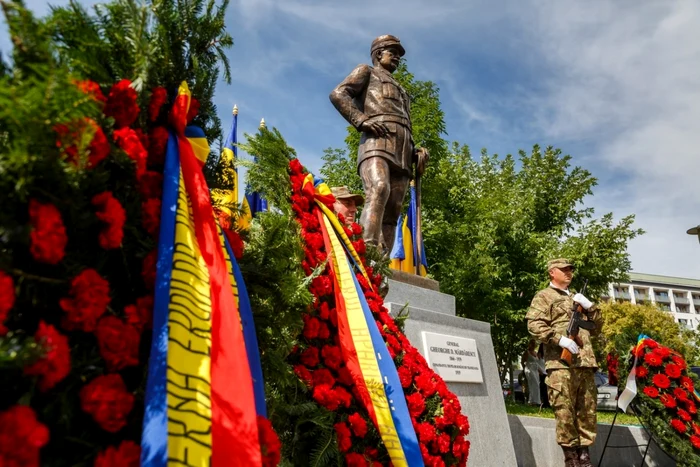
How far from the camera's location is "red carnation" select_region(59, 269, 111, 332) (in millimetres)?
1367

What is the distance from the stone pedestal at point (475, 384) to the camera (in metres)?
4.87

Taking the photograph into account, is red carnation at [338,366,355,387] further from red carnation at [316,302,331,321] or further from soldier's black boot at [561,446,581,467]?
soldier's black boot at [561,446,581,467]

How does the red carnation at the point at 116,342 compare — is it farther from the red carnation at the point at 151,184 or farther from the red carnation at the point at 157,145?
the red carnation at the point at 157,145

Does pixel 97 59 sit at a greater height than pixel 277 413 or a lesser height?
greater

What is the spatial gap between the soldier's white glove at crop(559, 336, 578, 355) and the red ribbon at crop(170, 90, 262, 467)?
4427mm

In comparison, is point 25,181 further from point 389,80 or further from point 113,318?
point 389,80

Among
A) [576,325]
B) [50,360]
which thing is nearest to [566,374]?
[576,325]

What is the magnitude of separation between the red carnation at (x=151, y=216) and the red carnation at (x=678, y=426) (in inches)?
241

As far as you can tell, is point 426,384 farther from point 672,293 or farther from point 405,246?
point 672,293

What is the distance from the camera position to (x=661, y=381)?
618 cm

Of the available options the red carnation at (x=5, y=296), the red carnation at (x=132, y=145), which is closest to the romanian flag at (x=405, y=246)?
the red carnation at (x=132, y=145)

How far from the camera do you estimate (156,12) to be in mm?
1932

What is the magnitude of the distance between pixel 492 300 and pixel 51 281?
1689 cm

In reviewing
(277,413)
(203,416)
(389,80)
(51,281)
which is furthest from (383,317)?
(389,80)
